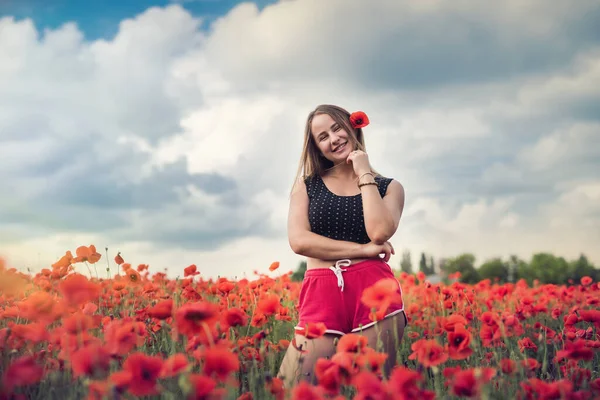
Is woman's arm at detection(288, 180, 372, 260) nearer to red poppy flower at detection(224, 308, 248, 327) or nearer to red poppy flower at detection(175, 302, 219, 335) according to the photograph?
red poppy flower at detection(224, 308, 248, 327)

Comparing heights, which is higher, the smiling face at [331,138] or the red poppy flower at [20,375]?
the smiling face at [331,138]

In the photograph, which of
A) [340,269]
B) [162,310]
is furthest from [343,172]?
[162,310]

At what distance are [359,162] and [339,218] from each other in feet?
1.28

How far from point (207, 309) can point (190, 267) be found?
263 centimetres

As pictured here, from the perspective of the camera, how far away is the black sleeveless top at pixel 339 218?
3.62m

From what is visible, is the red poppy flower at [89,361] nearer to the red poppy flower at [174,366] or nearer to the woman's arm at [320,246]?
the red poppy flower at [174,366]

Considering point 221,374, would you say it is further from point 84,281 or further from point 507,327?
point 507,327

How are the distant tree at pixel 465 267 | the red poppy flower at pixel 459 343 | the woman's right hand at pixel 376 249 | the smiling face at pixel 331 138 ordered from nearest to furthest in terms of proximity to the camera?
the red poppy flower at pixel 459 343 → the woman's right hand at pixel 376 249 → the smiling face at pixel 331 138 → the distant tree at pixel 465 267

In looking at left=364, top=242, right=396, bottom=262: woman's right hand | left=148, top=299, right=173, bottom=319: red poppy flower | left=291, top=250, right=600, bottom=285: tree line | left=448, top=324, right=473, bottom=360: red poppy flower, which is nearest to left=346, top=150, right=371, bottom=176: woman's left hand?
left=364, top=242, right=396, bottom=262: woman's right hand

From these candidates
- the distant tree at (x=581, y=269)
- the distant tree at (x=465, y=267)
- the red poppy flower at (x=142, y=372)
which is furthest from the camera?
the distant tree at (x=465, y=267)

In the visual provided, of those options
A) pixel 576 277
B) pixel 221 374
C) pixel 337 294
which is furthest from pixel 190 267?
pixel 576 277

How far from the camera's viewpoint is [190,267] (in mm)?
4492

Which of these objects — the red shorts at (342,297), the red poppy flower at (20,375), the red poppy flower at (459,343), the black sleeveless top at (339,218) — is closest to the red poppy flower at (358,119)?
the black sleeveless top at (339,218)

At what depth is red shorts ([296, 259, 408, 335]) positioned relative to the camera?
131 inches
